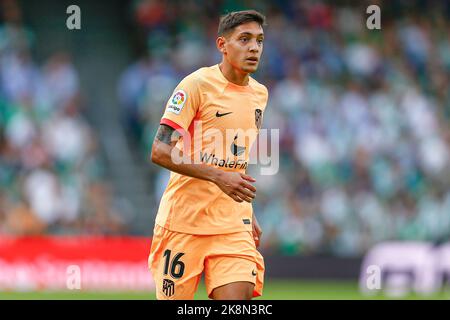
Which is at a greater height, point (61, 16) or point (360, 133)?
point (61, 16)

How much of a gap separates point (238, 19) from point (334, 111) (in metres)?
11.5

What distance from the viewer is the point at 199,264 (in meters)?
7.63

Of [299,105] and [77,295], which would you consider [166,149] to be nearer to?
[77,295]

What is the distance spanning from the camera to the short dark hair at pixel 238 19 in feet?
25.4

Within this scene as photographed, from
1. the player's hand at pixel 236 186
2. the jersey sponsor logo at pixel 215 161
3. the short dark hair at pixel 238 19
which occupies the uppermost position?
the short dark hair at pixel 238 19

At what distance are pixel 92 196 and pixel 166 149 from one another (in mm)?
9971

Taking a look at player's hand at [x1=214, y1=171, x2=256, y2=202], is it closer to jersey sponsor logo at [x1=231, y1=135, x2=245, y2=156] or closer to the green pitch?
jersey sponsor logo at [x1=231, y1=135, x2=245, y2=156]

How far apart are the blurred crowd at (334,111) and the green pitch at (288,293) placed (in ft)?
2.55

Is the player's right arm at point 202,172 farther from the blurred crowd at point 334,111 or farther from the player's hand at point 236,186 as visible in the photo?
the blurred crowd at point 334,111

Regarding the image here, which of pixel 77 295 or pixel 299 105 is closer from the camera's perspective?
pixel 77 295

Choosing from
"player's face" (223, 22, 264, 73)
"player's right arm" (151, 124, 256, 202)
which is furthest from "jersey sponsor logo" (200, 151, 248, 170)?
"player's face" (223, 22, 264, 73)

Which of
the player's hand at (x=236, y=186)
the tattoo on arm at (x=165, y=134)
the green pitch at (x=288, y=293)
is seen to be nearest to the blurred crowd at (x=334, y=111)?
the green pitch at (x=288, y=293)

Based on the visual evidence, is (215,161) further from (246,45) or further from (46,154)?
(46,154)

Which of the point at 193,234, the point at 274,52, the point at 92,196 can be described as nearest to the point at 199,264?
the point at 193,234
